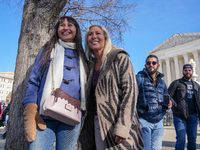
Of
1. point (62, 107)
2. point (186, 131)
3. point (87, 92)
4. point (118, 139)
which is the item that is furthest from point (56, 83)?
point (186, 131)

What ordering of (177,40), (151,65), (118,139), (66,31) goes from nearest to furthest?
(118,139)
(66,31)
(151,65)
(177,40)

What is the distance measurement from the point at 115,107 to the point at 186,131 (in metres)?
3.26

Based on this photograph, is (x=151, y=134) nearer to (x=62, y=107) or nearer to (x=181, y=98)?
(x=181, y=98)

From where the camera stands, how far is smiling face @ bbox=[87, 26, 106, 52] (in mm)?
2467

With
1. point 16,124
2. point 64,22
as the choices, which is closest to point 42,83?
point 64,22

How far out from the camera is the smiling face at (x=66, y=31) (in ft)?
8.14

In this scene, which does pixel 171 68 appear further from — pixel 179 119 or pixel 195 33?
pixel 179 119

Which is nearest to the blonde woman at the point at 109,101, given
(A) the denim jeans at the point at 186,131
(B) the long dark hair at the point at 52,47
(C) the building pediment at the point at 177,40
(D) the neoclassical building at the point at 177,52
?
(B) the long dark hair at the point at 52,47

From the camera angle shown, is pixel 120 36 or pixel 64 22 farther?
pixel 120 36

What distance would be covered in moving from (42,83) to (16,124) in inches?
54.5

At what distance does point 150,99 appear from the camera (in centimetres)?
349

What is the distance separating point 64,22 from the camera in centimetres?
252

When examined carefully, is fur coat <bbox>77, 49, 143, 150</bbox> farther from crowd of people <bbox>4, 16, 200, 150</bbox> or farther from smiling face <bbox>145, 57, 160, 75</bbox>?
smiling face <bbox>145, 57, 160, 75</bbox>

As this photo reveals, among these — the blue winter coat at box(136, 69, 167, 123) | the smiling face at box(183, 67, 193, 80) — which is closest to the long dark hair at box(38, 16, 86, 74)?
the blue winter coat at box(136, 69, 167, 123)
